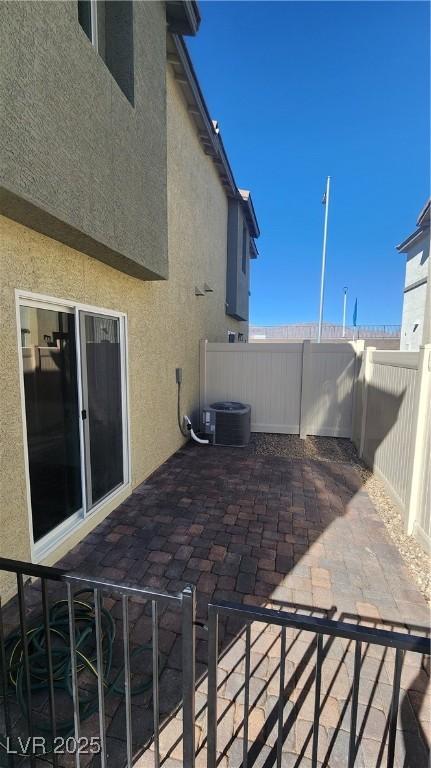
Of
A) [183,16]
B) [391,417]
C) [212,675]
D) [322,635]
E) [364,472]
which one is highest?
[183,16]

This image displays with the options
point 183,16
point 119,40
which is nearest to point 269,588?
point 119,40

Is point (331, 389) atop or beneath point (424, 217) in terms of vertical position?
beneath

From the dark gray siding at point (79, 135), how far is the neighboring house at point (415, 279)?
1159 cm

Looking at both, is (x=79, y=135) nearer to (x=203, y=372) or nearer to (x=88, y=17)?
(x=88, y=17)

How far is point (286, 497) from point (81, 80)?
4734mm

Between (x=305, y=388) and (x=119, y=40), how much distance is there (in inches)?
241

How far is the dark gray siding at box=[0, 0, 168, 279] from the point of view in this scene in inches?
76.1

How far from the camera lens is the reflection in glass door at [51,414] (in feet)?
8.98

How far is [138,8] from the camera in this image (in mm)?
3453

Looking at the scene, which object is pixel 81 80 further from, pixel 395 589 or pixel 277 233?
pixel 277 233

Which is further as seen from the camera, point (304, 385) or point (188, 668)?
point (304, 385)

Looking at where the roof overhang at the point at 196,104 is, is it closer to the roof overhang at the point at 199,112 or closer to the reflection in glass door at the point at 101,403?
the roof overhang at the point at 199,112

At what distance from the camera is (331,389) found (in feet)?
23.6

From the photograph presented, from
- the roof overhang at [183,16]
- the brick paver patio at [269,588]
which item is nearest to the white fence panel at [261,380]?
the brick paver patio at [269,588]
